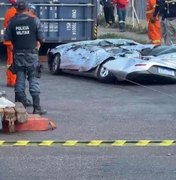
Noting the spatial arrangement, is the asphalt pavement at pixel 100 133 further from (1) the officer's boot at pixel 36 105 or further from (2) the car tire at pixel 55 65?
(2) the car tire at pixel 55 65

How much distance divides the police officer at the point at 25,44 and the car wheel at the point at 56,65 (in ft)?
17.4

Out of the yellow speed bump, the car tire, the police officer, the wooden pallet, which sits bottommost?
the car tire

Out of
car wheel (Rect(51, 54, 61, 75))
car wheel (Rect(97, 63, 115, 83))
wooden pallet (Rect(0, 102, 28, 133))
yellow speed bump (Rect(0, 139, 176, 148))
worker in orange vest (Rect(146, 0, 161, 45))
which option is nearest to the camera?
yellow speed bump (Rect(0, 139, 176, 148))

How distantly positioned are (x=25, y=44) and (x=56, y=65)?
218 inches

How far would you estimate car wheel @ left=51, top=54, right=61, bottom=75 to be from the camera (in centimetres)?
1700

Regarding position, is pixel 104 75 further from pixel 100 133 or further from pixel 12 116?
pixel 12 116

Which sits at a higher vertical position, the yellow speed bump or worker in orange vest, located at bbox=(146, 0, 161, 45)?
worker in orange vest, located at bbox=(146, 0, 161, 45)

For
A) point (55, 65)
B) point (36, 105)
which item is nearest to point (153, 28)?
point (55, 65)

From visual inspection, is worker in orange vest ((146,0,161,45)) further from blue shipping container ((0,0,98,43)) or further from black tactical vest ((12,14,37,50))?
black tactical vest ((12,14,37,50))

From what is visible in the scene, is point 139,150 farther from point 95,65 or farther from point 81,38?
point 81,38

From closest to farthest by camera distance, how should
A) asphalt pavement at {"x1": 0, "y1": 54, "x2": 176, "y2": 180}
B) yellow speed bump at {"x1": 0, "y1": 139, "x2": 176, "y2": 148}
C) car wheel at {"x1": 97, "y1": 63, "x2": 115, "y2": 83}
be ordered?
asphalt pavement at {"x1": 0, "y1": 54, "x2": 176, "y2": 180}
yellow speed bump at {"x1": 0, "y1": 139, "x2": 176, "y2": 148}
car wheel at {"x1": 97, "y1": 63, "x2": 115, "y2": 83}

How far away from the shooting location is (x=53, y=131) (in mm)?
10398

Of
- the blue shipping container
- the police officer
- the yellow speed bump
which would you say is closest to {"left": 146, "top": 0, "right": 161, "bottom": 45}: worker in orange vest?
the blue shipping container

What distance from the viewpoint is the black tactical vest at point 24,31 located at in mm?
11484
